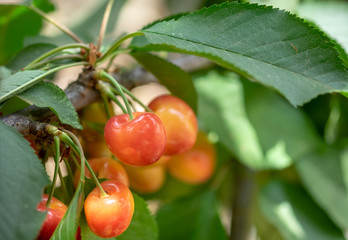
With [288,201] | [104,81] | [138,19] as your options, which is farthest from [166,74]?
[138,19]

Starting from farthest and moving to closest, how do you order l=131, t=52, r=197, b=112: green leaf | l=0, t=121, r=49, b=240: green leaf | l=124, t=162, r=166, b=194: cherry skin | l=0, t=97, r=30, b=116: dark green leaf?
l=124, t=162, r=166, b=194: cherry skin < l=131, t=52, r=197, b=112: green leaf < l=0, t=97, r=30, b=116: dark green leaf < l=0, t=121, r=49, b=240: green leaf

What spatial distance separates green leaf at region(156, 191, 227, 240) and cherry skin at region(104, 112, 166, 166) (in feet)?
1.44

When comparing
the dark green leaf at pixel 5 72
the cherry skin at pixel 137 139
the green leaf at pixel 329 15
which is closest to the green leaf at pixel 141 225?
the cherry skin at pixel 137 139

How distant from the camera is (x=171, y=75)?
0.57 metres

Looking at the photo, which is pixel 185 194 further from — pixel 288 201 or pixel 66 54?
pixel 66 54

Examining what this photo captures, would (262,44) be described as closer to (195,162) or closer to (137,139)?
(137,139)

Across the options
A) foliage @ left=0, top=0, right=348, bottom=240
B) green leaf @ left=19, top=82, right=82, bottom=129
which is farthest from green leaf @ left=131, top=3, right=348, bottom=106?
green leaf @ left=19, top=82, right=82, bottom=129

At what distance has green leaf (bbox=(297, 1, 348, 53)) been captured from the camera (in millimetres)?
822

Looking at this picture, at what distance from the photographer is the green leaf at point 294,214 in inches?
30.7

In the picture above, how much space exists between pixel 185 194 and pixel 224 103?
0.78 ft

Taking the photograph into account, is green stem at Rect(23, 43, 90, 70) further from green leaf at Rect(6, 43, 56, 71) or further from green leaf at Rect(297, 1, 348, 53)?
green leaf at Rect(297, 1, 348, 53)

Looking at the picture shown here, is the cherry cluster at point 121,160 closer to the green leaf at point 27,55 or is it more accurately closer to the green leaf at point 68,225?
the green leaf at point 68,225

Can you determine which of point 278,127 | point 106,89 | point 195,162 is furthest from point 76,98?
point 278,127

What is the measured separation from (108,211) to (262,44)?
9.1 inches
